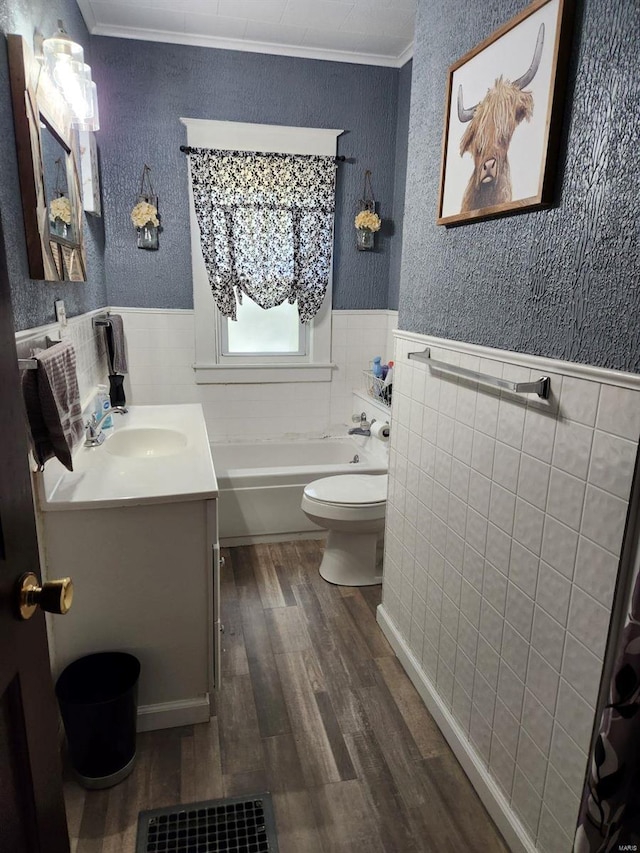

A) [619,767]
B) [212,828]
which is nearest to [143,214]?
Answer: [212,828]

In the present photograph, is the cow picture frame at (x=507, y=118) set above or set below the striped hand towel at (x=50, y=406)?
above

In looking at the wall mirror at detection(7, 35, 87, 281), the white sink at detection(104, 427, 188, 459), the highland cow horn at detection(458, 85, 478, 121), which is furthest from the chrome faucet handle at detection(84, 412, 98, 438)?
the highland cow horn at detection(458, 85, 478, 121)

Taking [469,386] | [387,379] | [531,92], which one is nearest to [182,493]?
[469,386]

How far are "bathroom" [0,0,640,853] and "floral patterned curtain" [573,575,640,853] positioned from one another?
0.96 ft

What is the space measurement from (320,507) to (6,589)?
79.8 inches

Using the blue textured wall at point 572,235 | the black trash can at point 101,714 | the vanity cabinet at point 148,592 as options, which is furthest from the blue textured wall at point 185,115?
the black trash can at point 101,714

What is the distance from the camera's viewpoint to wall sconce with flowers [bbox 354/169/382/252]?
12.0 feet

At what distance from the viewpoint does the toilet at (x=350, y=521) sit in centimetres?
273

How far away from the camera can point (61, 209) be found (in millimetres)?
2115

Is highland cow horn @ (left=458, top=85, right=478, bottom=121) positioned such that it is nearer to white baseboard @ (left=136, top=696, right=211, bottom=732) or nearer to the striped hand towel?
the striped hand towel

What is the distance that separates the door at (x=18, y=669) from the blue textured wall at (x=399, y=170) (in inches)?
114

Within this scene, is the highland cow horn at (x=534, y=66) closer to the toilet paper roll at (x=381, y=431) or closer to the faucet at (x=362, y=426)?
the toilet paper roll at (x=381, y=431)

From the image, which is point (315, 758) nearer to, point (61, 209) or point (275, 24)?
point (61, 209)

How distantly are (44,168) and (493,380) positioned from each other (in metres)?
1.58
